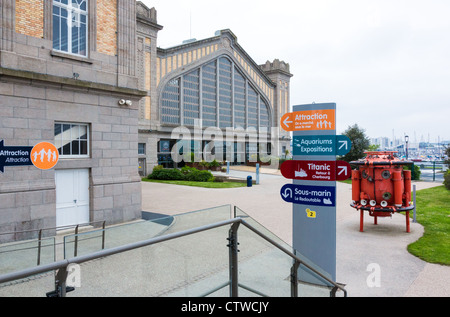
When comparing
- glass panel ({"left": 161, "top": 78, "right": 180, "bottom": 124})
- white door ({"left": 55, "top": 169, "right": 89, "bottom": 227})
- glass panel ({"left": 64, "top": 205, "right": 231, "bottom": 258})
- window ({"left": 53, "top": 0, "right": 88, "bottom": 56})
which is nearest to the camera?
glass panel ({"left": 64, "top": 205, "right": 231, "bottom": 258})

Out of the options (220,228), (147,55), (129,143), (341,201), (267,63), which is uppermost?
(267,63)

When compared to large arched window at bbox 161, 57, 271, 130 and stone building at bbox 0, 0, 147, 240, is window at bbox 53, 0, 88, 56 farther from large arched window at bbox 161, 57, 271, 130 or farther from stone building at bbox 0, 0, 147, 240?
large arched window at bbox 161, 57, 271, 130

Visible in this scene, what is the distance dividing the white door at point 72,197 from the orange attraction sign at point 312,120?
7.96 metres

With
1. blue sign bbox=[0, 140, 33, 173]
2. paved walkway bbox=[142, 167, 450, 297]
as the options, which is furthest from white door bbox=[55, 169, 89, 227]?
paved walkway bbox=[142, 167, 450, 297]

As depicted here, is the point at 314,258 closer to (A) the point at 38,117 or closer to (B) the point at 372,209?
(B) the point at 372,209

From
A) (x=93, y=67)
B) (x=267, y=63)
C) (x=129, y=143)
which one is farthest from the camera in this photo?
(x=267, y=63)

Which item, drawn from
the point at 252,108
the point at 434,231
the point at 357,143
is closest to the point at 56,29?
the point at 434,231

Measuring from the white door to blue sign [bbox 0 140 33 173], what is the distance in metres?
A: 1.13

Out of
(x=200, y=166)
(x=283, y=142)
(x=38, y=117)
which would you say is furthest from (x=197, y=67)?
(x=38, y=117)

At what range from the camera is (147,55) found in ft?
121

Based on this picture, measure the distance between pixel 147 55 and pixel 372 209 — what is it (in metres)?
32.3

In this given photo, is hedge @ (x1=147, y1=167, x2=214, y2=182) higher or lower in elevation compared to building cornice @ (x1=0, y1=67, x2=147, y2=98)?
lower

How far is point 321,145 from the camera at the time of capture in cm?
623

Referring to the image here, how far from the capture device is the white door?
10.9 m
